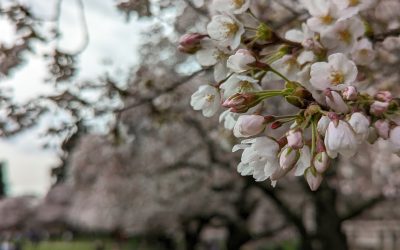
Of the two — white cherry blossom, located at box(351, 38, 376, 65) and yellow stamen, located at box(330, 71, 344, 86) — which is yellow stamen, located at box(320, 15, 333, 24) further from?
yellow stamen, located at box(330, 71, 344, 86)

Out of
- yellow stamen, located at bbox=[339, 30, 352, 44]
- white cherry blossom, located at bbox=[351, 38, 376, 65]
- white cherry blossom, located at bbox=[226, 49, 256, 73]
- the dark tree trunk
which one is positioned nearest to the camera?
white cherry blossom, located at bbox=[226, 49, 256, 73]

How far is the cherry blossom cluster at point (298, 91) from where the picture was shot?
1.49 m

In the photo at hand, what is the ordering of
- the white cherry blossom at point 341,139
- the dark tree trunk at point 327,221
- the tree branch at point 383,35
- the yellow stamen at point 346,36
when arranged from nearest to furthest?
the white cherry blossom at point 341,139 < the yellow stamen at point 346,36 < the tree branch at point 383,35 < the dark tree trunk at point 327,221

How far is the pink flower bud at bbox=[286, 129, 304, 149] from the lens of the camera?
58.8 inches

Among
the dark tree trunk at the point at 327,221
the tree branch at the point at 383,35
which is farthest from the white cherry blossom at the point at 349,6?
the dark tree trunk at the point at 327,221

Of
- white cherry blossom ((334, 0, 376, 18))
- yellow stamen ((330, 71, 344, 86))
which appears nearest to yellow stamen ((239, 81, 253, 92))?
yellow stamen ((330, 71, 344, 86))

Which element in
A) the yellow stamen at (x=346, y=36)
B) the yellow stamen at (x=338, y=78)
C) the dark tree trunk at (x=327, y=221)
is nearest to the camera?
the yellow stamen at (x=338, y=78)

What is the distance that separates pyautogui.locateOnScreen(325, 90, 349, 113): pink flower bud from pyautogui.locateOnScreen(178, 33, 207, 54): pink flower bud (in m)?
0.61

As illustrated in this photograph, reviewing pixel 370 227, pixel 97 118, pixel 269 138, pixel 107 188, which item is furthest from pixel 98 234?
pixel 269 138

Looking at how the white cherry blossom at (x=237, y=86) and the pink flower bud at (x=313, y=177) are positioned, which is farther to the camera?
the white cherry blossom at (x=237, y=86)

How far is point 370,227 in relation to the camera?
2295cm

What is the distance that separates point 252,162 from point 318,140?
0.22 metres

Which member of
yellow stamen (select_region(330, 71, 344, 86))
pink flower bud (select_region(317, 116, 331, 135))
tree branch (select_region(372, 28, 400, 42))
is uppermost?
pink flower bud (select_region(317, 116, 331, 135))

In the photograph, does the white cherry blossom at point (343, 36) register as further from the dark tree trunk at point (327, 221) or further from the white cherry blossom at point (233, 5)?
the dark tree trunk at point (327, 221)
